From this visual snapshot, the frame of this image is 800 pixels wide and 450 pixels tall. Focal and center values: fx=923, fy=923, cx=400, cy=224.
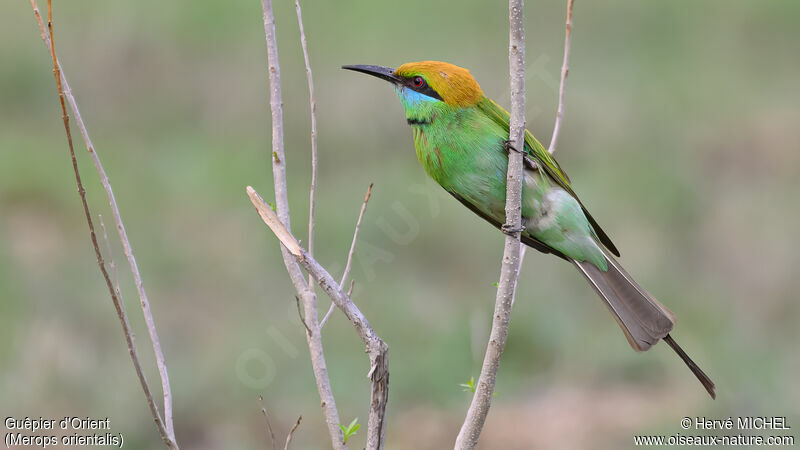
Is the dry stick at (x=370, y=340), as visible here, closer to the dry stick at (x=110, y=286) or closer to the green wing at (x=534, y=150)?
the dry stick at (x=110, y=286)

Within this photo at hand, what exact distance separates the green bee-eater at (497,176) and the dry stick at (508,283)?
0.67 m

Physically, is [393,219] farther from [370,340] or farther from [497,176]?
[370,340]

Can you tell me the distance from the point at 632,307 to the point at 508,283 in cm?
90

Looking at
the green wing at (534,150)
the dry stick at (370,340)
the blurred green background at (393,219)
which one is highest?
the green wing at (534,150)

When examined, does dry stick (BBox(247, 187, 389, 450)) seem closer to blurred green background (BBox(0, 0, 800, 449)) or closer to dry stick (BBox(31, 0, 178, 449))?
dry stick (BBox(31, 0, 178, 449))

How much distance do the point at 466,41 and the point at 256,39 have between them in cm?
181

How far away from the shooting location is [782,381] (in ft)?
15.4

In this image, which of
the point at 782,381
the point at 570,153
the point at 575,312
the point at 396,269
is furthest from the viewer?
the point at 570,153

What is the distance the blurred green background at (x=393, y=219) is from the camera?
4.65 meters

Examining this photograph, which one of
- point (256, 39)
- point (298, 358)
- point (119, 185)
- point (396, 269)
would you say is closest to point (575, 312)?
point (396, 269)

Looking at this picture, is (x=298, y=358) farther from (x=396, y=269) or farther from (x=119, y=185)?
(x=119, y=185)

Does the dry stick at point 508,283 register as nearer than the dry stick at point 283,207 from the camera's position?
Result: Yes

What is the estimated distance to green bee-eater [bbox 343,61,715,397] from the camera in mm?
3021

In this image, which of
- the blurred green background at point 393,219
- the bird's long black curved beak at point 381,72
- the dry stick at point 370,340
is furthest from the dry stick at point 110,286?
the blurred green background at point 393,219
